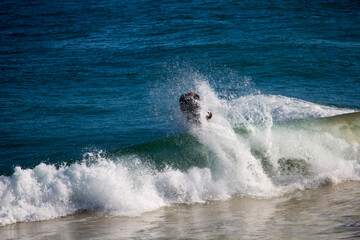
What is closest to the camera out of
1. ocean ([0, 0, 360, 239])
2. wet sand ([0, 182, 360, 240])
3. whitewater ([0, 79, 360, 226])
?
wet sand ([0, 182, 360, 240])

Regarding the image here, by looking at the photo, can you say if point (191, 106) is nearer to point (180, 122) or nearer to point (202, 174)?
point (180, 122)

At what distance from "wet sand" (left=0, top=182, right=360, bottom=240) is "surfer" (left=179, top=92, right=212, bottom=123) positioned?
2532 millimetres

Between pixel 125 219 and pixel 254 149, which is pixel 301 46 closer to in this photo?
pixel 254 149

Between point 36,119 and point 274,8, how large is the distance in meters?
17.1

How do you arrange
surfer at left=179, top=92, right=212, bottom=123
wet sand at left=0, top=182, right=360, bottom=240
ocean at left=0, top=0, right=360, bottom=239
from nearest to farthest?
wet sand at left=0, top=182, right=360, bottom=240 → ocean at left=0, top=0, right=360, bottom=239 → surfer at left=179, top=92, right=212, bottom=123

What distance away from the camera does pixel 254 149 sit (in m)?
9.16

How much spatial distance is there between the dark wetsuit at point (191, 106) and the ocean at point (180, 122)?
300 millimetres

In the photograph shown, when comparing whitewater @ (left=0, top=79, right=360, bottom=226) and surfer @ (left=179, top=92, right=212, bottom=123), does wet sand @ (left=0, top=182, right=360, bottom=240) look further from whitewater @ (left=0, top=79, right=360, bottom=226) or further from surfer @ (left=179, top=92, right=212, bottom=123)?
surfer @ (left=179, top=92, right=212, bottom=123)

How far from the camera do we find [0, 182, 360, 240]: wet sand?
17.7 feet

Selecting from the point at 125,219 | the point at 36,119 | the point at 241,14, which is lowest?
the point at 125,219

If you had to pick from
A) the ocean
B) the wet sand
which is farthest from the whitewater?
the wet sand

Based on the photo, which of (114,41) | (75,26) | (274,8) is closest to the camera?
(114,41)

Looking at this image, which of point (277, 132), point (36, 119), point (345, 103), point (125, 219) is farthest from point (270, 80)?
point (125, 219)

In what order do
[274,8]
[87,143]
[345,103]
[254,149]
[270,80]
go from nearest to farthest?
[254,149], [87,143], [345,103], [270,80], [274,8]
